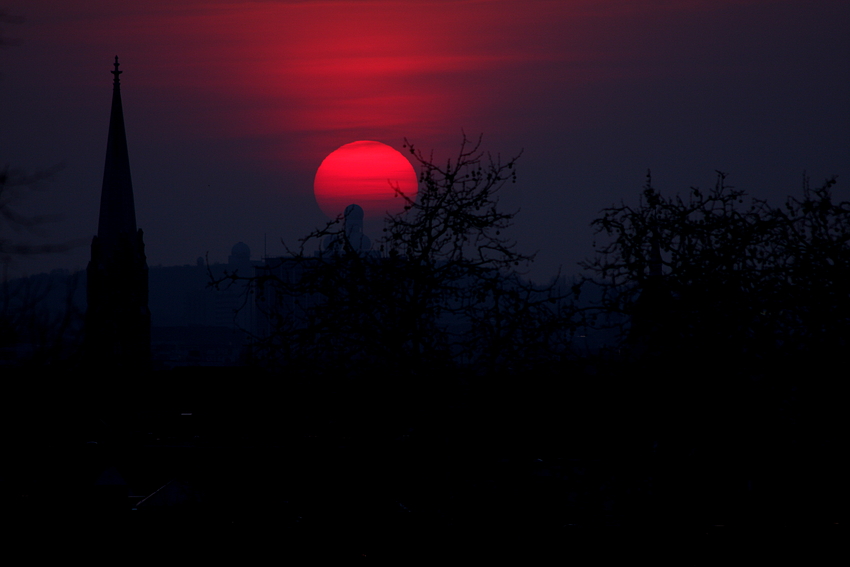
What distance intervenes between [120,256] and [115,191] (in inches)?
316

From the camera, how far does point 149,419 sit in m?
30.8

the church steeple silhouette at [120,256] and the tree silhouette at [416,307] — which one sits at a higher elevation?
the church steeple silhouette at [120,256]

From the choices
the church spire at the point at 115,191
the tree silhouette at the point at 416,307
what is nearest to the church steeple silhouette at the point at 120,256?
the church spire at the point at 115,191

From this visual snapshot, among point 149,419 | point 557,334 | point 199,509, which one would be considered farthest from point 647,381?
point 149,419

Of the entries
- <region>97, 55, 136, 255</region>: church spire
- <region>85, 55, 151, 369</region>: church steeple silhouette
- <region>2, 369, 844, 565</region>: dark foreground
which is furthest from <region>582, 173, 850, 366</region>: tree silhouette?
<region>97, 55, 136, 255</region>: church spire

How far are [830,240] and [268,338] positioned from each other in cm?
619

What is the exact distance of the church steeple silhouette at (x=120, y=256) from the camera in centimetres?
5856

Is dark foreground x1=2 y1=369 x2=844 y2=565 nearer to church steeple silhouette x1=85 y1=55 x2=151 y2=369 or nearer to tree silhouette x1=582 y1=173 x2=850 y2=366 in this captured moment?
tree silhouette x1=582 y1=173 x2=850 y2=366

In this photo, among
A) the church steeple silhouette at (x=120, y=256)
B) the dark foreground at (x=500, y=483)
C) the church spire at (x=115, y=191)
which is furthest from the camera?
the church spire at (x=115, y=191)

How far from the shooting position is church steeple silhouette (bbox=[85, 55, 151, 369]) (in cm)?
5856

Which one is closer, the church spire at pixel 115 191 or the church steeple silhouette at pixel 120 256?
the church steeple silhouette at pixel 120 256

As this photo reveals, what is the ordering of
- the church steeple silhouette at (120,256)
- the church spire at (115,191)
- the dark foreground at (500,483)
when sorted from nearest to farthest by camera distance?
1. the dark foreground at (500,483)
2. the church steeple silhouette at (120,256)
3. the church spire at (115,191)

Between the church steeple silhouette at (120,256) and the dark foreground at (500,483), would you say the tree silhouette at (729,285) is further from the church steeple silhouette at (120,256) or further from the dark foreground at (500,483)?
the church steeple silhouette at (120,256)

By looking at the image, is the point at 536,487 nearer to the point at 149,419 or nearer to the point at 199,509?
the point at 199,509
